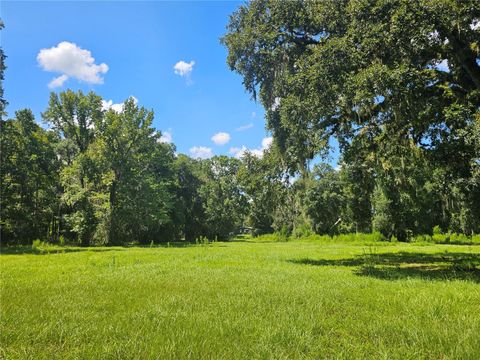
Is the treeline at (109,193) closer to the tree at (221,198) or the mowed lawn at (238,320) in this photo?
the tree at (221,198)

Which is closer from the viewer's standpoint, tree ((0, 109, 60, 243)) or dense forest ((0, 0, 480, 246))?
dense forest ((0, 0, 480, 246))

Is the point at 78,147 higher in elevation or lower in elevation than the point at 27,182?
higher

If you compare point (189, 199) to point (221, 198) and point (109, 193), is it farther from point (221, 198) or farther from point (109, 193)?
point (109, 193)

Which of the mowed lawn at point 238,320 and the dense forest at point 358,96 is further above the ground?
the dense forest at point 358,96

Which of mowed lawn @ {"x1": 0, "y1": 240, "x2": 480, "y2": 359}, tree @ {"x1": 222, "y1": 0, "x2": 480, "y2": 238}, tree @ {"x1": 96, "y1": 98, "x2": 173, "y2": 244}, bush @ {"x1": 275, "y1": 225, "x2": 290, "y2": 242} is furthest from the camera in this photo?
bush @ {"x1": 275, "y1": 225, "x2": 290, "y2": 242}

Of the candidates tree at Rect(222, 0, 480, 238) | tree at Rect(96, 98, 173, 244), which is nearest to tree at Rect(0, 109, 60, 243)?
tree at Rect(96, 98, 173, 244)

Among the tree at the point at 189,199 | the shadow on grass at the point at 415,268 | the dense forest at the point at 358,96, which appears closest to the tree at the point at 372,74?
the dense forest at the point at 358,96

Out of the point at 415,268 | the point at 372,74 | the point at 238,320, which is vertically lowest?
the point at 415,268

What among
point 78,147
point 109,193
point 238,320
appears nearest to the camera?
point 238,320

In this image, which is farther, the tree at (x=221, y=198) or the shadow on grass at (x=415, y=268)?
the tree at (x=221, y=198)

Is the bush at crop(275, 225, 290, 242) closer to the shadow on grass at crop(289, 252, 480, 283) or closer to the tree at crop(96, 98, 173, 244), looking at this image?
the tree at crop(96, 98, 173, 244)

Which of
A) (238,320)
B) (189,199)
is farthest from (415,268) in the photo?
(189,199)

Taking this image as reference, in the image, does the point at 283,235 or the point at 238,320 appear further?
the point at 283,235

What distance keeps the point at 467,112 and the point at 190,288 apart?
10.2 meters
